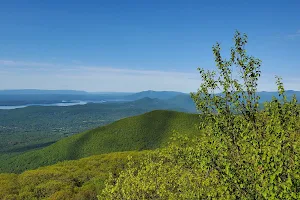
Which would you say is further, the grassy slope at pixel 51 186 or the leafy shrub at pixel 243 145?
the grassy slope at pixel 51 186

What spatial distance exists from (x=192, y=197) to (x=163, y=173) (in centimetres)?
821

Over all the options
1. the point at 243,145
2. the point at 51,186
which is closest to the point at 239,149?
the point at 243,145

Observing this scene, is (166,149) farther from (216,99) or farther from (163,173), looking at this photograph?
(216,99)

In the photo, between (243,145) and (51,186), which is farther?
(51,186)

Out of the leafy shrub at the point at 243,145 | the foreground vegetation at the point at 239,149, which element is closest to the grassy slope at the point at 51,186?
the foreground vegetation at the point at 239,149

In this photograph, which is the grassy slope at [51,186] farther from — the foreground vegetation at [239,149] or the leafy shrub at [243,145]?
the leafy shrub at [243,145]

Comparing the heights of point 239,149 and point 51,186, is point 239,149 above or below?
above

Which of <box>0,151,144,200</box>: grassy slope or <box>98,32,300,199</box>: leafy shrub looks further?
<box>0,151,144,200</box>: grassy slope

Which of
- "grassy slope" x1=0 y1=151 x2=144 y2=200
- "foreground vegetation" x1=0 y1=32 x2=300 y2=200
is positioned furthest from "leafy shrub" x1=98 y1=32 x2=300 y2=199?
"grassy slope" x1=0 y1=151 x2=144 y2=200

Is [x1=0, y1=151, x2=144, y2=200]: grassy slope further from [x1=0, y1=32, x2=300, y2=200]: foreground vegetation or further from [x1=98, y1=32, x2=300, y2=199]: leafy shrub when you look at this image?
[x1=98, y1=32, x2=300, y2=199]: leafy shrub

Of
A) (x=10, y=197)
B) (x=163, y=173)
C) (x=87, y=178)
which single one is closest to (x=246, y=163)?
(x=163, y=173)

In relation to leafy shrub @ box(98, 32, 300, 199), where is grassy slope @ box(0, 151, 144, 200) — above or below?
below

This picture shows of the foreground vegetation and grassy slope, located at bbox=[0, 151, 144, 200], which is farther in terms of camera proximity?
grassy slope, located at bbox=[0, 151, 144, 200]

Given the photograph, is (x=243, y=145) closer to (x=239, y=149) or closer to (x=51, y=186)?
(x=239, y=149)
